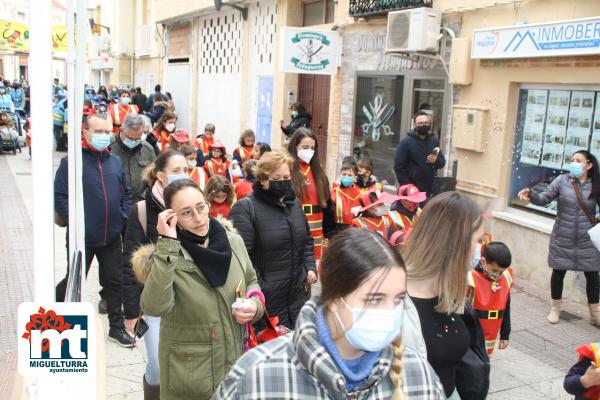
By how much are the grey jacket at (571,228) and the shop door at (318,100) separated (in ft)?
22.9

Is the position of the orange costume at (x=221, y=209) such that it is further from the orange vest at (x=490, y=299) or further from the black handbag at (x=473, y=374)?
the black handbag at (x=473, y=374)

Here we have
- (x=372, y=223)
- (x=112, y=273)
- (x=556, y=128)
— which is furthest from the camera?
(x=556, y=128)

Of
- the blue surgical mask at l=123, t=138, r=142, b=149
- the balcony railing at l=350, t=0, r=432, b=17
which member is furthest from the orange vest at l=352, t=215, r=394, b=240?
the balcony railing at l=350, t=0, r=432, b=17

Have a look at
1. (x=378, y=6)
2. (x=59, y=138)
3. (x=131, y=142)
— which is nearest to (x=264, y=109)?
(x=59, y=138)

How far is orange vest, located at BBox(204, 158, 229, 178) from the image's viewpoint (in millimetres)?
8547

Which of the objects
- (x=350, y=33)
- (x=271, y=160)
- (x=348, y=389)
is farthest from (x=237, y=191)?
(x=350, y=33)

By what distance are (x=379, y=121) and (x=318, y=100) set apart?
2862mm

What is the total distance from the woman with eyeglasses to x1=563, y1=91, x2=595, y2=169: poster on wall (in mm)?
5535

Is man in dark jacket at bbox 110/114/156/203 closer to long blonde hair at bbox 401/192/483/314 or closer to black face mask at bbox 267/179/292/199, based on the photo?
black face mask at bbox 267/179/292/199

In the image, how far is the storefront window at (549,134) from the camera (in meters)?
7.15

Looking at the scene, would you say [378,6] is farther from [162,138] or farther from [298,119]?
[162,138]

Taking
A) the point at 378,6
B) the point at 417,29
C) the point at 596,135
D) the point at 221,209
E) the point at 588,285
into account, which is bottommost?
the point at 588,285
